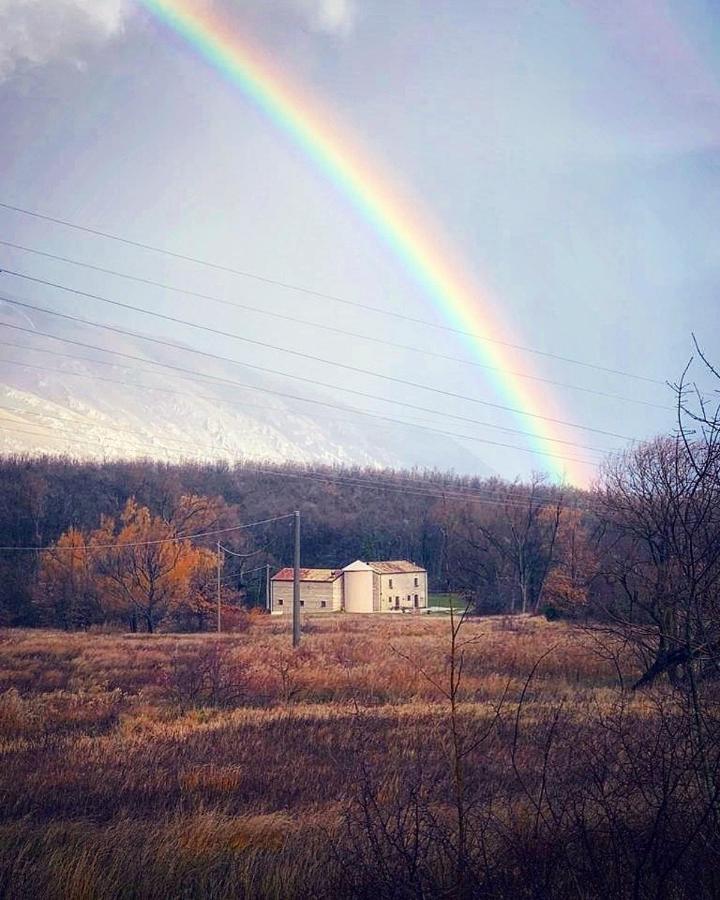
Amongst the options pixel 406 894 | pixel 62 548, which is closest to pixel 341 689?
pixel 406 894

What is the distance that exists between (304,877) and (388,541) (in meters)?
85.1

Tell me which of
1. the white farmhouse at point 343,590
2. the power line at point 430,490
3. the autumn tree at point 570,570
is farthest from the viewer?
the white farmhouse at point 343,590

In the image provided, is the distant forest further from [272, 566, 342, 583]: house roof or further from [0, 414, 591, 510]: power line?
[272, 566, 342, 583]: house roof

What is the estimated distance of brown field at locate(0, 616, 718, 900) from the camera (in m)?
4.38

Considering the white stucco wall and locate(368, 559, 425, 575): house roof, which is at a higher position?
locate(368, 559, 425, 575): house roof

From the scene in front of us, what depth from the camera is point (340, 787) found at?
8195 millimetres

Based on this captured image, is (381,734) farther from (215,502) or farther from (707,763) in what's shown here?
(215,502)

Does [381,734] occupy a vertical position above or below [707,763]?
below

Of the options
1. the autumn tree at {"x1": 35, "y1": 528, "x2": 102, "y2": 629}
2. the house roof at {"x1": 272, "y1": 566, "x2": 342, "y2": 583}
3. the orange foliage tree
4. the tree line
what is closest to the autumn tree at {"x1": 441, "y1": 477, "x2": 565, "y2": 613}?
the tree line

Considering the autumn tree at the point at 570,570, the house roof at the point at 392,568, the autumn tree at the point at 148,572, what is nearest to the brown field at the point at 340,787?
the autumn tree at the point at 570,570

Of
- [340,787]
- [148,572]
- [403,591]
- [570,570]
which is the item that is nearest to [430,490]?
[403,591]

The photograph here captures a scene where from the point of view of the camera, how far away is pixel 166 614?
51781mm

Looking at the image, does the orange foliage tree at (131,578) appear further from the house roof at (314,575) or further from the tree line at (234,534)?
the house roof at (314,575)

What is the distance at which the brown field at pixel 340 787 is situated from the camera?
438 cm
